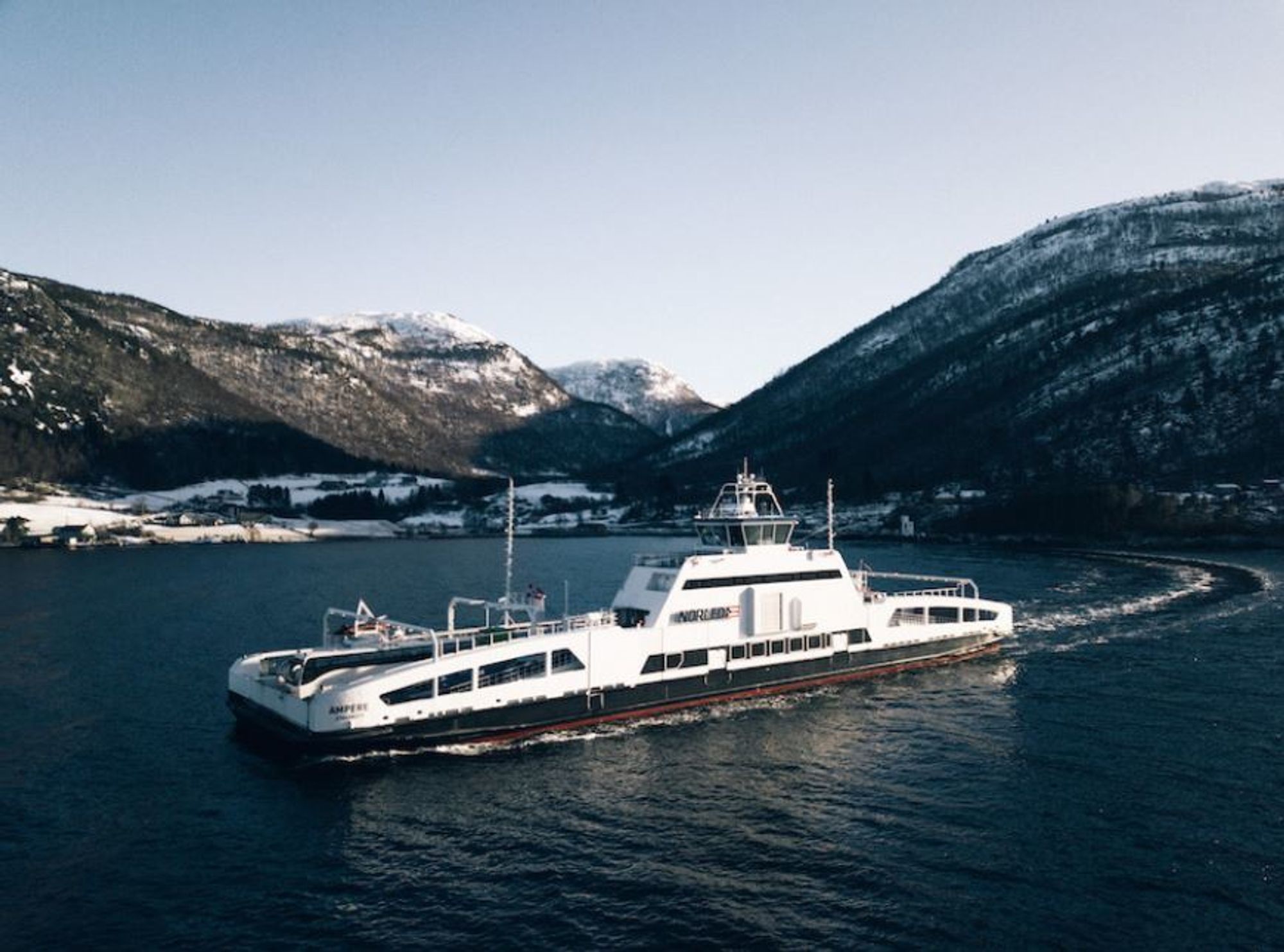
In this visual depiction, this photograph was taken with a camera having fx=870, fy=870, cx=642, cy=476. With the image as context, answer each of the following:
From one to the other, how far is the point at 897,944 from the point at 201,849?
26566 mm

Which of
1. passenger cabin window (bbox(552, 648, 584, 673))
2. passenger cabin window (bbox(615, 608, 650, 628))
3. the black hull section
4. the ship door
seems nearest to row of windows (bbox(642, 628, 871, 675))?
the ship door

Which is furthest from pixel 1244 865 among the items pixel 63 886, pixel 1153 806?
pixel 63 886

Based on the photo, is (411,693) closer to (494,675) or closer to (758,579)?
(494,675)

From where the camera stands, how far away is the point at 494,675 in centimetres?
4819

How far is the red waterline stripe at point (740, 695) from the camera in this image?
48.3 meters

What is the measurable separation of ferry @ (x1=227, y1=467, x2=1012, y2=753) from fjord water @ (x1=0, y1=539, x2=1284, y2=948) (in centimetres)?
185

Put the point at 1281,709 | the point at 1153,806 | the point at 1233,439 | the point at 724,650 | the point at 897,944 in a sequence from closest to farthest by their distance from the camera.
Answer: the point at 897,944 < the point at 1153,806 < the point at 1281,709 < the point at 724,650 < the point at 1233,439

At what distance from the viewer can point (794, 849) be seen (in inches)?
1350

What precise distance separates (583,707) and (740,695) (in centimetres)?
1191

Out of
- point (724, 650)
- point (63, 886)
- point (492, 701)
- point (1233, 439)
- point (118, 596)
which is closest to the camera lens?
point (63, 886)

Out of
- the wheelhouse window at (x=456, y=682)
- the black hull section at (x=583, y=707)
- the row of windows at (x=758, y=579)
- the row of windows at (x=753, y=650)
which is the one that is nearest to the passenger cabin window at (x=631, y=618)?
the row of windows at (x=753, y=650)

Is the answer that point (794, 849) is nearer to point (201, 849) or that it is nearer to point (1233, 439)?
point (201, 849)

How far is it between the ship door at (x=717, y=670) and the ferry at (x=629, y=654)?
80 millimetres

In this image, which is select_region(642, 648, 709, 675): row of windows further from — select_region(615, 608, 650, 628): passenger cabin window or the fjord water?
the fjord water
